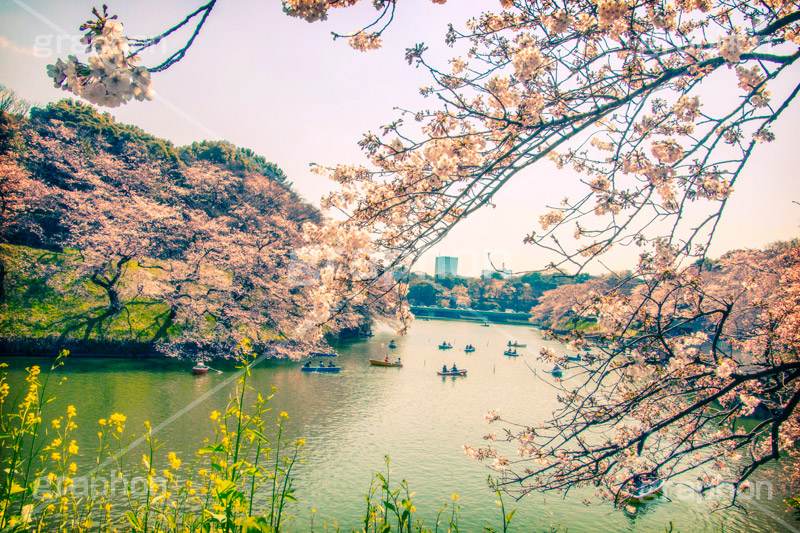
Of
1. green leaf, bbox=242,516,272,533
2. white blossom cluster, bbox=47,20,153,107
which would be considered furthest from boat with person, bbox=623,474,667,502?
white blossom cluster, bbox=47,20,153,107

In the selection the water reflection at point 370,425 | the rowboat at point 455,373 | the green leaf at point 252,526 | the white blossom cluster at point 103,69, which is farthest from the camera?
the rowboat at point 455,373

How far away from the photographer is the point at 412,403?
18.0 meters

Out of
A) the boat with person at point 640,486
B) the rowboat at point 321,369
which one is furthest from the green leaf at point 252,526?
the rowboat at point 321,369

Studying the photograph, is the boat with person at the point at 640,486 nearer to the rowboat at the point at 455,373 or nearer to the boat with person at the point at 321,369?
the boat with person at the point at 321,369

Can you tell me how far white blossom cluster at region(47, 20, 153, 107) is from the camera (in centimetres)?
183

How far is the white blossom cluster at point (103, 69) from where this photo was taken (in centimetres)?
183

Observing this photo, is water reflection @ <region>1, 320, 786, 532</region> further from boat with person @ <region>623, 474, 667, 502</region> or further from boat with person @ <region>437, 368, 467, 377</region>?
boat with person @ <region>623, 474, 667, 502</region>

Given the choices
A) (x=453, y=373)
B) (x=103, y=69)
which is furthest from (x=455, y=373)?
(x=103, y=69)

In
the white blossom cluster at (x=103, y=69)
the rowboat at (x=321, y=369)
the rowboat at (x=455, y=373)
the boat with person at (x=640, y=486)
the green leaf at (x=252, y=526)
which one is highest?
the white blossom cluster at (x=103, y=69)

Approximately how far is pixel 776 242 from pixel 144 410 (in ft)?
147

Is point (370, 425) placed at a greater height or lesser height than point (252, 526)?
lesser

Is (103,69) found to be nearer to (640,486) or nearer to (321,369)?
(640,486)

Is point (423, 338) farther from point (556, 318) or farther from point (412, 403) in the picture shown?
point (412, 403)

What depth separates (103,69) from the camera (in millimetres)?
1874
